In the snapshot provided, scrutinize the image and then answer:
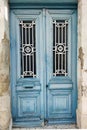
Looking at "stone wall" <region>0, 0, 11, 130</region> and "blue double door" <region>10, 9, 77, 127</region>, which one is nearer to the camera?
"stone wall" <region>0, 0, 11, 130</region>

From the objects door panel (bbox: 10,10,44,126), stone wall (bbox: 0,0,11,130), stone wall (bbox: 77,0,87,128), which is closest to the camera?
stone wall (bbox: 0,0,11,130)

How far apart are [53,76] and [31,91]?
2.02 ft

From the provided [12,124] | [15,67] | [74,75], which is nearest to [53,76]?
[74,75]

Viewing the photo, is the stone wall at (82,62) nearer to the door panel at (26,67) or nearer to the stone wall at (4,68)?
the door panel at (26,67)

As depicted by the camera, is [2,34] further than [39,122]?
No

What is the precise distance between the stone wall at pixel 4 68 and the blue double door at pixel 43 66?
0.49 meters

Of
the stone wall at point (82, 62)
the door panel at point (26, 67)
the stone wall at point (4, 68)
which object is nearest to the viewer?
the stone wall at point (4, 68)

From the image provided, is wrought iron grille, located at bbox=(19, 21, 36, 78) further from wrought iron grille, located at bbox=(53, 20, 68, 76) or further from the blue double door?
wrought iron grille, located at bbox=(53, 20, 68, 76)

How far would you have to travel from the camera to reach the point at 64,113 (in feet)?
21.1

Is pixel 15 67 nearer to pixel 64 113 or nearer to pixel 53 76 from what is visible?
pixel 53 76

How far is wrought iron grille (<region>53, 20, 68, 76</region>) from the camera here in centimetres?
630

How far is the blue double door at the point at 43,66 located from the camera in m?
6.25

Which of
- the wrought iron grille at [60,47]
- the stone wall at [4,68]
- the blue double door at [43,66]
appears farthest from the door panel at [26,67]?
the stone wall at [4,68]

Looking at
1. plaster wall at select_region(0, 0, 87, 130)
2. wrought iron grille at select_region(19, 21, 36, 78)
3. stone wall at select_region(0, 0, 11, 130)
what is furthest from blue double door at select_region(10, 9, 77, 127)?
stone wall at select_region(0, 0, 11, 130)
